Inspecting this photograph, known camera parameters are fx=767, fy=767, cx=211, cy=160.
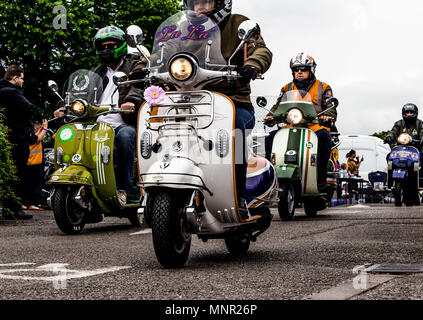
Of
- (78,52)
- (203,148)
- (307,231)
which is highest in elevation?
(78,52)

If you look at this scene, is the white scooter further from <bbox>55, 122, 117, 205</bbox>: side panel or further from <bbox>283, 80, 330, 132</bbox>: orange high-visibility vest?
<bbox>283, 80, 330, 132</bbox>: orange high-visibility vest

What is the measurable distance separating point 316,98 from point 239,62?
18.0 feet

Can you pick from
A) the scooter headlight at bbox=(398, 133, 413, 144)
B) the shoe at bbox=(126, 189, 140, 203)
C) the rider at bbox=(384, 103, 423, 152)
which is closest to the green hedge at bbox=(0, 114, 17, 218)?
the shoe at bbox=(126, 189, 140, 203)

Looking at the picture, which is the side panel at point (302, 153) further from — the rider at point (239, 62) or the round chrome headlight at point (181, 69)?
the round chrome headlight at point (181, 69)

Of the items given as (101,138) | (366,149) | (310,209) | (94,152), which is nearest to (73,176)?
(94,152)

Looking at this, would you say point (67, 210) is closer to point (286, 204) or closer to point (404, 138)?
point (286, 204)

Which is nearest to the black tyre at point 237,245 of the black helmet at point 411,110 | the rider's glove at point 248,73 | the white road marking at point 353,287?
the rider's glove at point 248,73

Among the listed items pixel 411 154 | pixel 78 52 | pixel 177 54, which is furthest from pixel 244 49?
pixel 78 52

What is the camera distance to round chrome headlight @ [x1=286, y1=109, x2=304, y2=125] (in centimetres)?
1054

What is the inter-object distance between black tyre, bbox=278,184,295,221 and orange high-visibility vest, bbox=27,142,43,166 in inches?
168

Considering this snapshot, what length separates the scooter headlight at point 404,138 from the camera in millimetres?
15133
